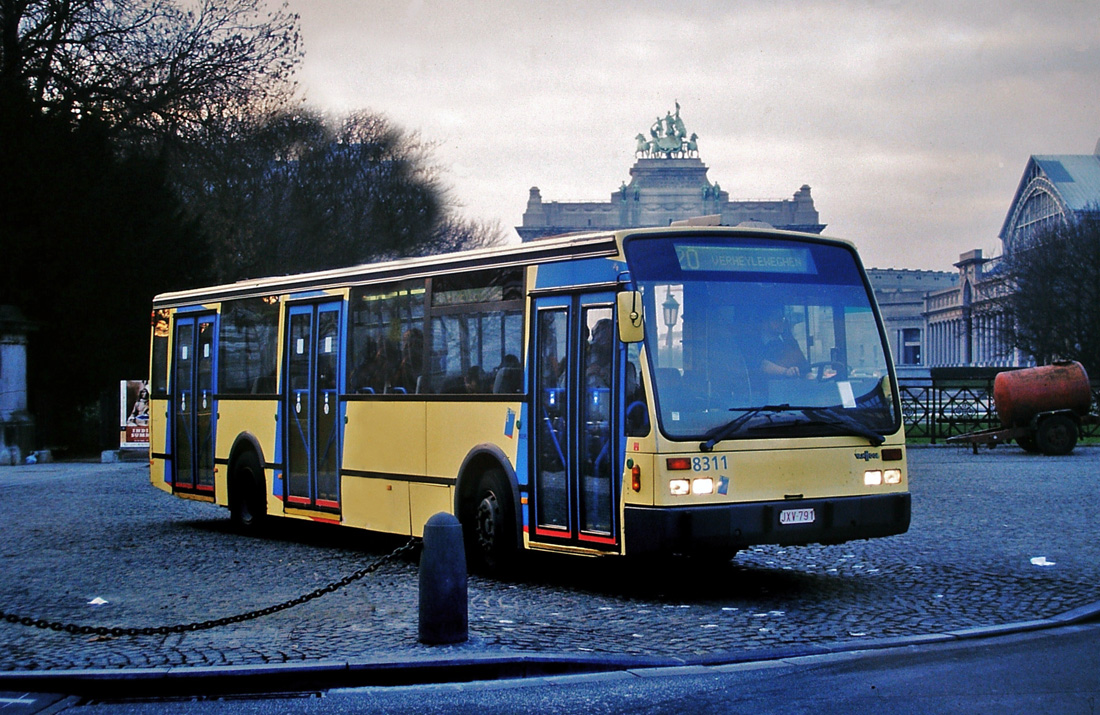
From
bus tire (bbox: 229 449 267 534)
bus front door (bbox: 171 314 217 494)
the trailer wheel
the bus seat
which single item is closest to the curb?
the bus seat

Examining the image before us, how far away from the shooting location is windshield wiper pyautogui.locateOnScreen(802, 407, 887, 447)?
10.4 m

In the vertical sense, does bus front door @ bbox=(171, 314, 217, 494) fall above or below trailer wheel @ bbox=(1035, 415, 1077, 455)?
above

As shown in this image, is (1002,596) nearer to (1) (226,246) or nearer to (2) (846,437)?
(2) (846,437)

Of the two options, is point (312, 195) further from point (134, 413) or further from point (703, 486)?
point (703, 486)

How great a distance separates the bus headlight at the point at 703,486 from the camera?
987cm

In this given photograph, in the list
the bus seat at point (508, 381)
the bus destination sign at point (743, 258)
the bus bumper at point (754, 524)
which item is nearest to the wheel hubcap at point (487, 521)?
the bus seat at point (508, 381)

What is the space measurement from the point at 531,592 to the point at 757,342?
2460 mm

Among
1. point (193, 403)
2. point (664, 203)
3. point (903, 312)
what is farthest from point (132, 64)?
point (903, 312)

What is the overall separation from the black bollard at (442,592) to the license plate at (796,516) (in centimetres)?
264

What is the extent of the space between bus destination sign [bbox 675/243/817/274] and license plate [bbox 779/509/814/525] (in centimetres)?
172

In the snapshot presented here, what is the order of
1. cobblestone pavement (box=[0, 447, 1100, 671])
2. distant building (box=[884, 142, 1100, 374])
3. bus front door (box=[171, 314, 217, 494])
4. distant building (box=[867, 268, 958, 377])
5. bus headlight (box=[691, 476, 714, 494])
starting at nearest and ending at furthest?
1. cobblestone pavement (box=[0, 447, 1100, 671])
2. bus headlight (box=[691, 476, 714, 494])
3. bus front door (box=[171, 314, 217, 494])
4. distant building (box=[884, 142, 1100, 374])
5. distant building (box=[867, 268, 958, 377])

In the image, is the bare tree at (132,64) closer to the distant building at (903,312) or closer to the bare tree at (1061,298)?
the bare tree at (1061,298)

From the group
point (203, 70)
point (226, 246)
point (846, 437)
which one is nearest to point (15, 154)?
point (203, 70)

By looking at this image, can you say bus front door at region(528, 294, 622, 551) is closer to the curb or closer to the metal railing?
the curb
